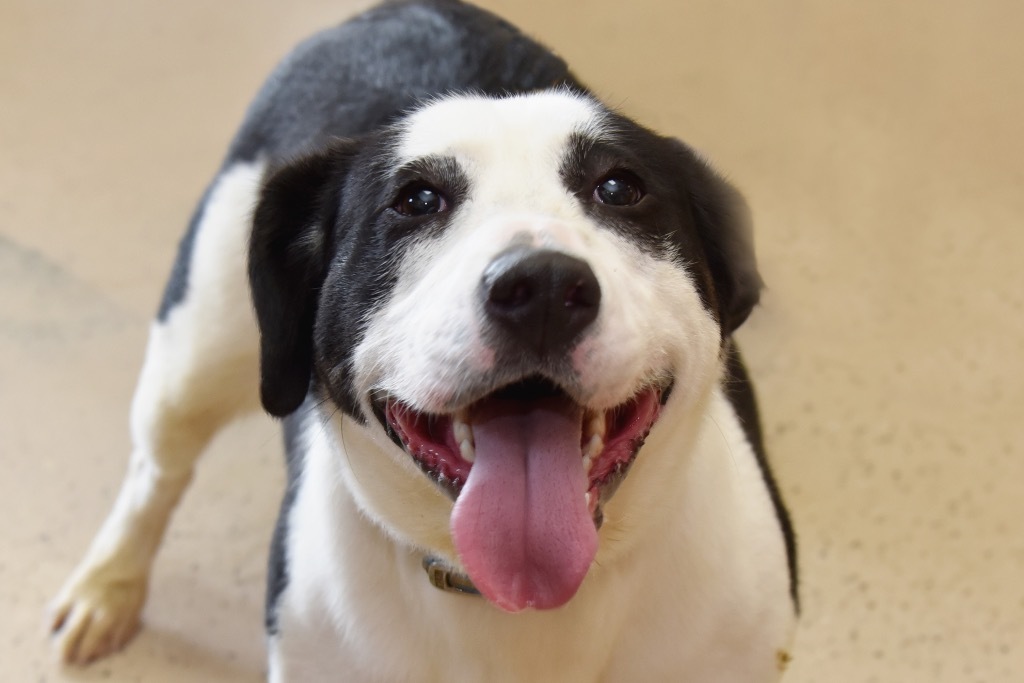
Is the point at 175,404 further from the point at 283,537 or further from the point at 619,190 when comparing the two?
the point at 619,190

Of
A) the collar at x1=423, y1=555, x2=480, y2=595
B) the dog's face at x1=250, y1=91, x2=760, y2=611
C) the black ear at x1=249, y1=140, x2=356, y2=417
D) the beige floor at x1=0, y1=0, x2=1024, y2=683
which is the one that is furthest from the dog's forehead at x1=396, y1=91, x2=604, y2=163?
the beige floor at x1=0, y1=0, x2=1024, y2=683

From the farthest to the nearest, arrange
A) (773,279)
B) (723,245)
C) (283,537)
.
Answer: (773,279) → (283,537) → (723,245)

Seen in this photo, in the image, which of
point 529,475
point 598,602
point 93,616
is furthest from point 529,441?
point 93,616

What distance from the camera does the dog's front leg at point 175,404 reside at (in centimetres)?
180

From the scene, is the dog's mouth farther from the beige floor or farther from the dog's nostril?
the beige floor

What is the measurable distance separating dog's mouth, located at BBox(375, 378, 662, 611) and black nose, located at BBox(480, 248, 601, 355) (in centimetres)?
12

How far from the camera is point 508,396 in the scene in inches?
45.4

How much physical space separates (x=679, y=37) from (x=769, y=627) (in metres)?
2.41

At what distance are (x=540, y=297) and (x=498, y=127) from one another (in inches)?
12.6

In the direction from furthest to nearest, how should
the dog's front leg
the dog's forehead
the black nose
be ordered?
the dog's front leg, the dog's forehead, the black nose

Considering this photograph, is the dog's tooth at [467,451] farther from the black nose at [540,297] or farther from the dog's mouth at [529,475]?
the black nose at [540,297]

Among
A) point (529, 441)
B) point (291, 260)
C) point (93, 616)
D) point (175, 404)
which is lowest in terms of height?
point (93, 616)

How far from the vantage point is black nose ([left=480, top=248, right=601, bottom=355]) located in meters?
0.99

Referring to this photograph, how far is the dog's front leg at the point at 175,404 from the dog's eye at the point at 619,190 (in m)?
0.69
